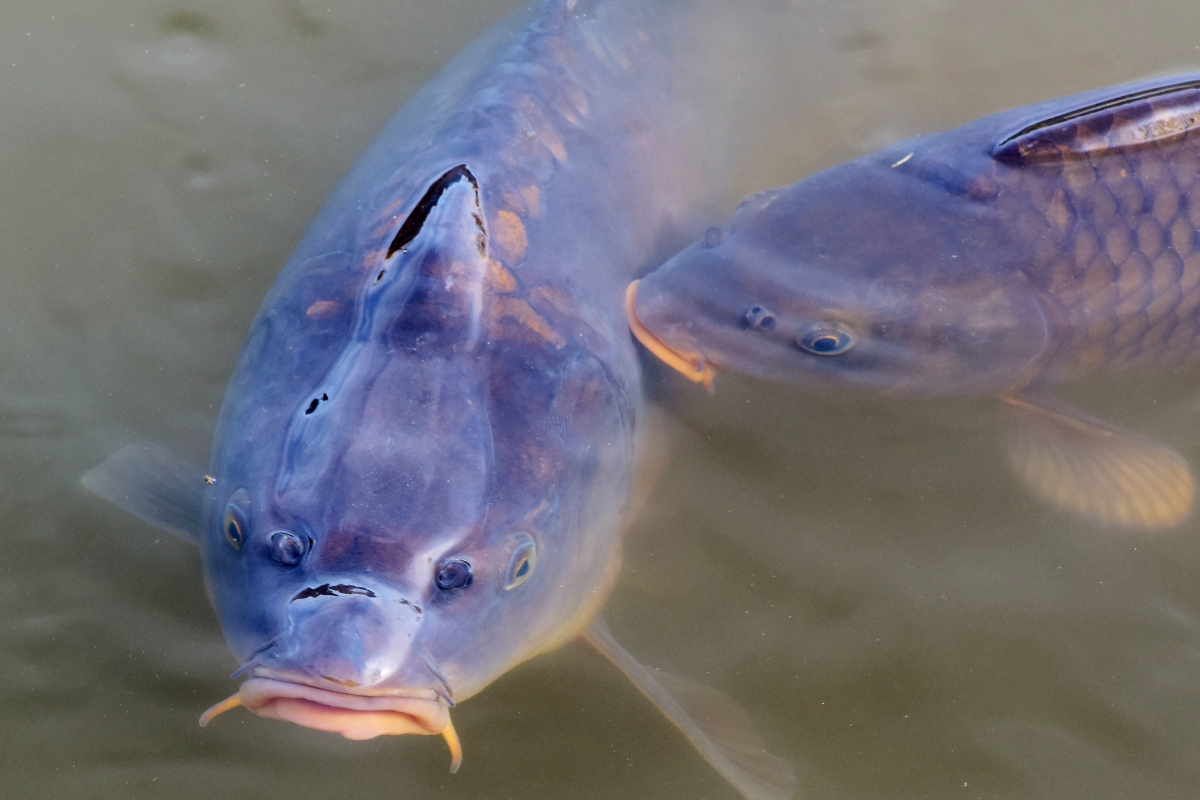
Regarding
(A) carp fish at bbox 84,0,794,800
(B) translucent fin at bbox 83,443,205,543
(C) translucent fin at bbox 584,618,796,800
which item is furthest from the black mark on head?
(C) translucent fin at bbox 584,618,796,800

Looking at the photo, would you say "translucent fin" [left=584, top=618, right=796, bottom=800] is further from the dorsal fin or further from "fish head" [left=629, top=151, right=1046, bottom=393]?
→ the dorsal fin

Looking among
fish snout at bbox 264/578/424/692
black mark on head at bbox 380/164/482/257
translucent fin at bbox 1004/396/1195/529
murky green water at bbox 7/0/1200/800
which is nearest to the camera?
fish snout at bbox 264/578/424/692

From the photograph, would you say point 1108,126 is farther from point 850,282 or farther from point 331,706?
point 331,706

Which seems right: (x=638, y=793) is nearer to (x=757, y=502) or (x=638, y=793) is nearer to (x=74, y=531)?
(x=757, y=502)

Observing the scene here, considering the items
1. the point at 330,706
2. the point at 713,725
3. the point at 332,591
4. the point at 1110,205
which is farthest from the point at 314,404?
the point at 1110,205

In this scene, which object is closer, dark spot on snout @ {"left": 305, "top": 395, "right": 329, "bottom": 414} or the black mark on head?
dark spot on snout @ {"left": 305, "top": 395, "right": 329, "bottom": 414}

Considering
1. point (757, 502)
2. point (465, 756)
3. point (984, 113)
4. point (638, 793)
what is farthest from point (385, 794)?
point (984, 113)
